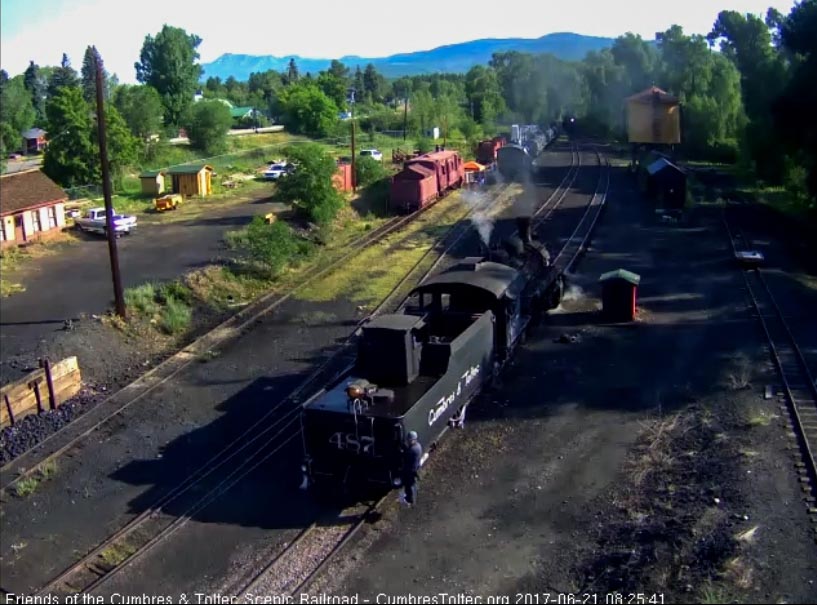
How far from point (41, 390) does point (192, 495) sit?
5832 mm

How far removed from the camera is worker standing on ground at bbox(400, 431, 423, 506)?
11789 mm

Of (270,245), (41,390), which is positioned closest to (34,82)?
(270,245)

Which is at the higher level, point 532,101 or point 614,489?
point 532,101

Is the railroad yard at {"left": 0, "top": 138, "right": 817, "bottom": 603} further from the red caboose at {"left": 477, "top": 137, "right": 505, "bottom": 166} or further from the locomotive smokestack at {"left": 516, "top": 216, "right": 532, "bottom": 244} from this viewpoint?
the red caboose at {"left": 477, "top": 137, "right": 505, "bottom": 166}

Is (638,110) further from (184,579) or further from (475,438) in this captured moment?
(184,579)

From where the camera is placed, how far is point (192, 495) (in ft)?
43.0

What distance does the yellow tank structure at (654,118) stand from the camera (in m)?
54.5

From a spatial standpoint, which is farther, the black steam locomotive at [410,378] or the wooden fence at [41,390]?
the wooden fence at [41,390]

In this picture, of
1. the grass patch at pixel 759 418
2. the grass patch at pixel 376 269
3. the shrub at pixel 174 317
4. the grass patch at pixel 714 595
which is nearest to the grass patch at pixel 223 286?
the shrub at pixel 174 317

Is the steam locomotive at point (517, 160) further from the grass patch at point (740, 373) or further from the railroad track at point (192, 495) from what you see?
the railroad track at point (192, 495)

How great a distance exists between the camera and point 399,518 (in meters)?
12.2

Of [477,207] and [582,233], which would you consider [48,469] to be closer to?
[582,233]

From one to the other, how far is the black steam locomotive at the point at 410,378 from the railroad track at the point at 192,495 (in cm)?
138

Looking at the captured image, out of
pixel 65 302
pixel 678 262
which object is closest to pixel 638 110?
pixel 678 262
